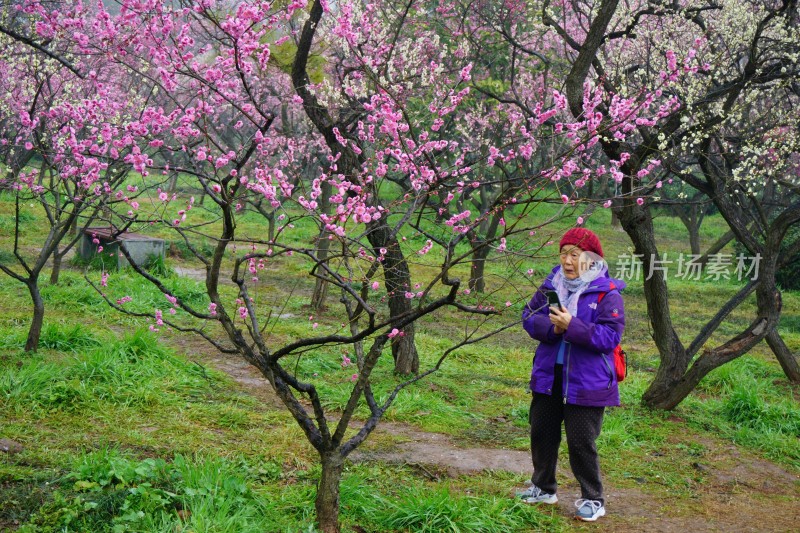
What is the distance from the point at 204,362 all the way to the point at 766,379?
20.7 feet

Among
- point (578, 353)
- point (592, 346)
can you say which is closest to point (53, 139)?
point (578, 353)

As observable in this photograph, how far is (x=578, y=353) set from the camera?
4160mm

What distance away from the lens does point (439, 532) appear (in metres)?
3.89

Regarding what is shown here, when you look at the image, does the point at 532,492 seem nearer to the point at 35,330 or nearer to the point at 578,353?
the point at 578,353

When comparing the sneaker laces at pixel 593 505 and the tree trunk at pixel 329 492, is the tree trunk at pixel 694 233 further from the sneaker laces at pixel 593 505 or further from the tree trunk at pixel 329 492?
the tree trunk at pixel 329 492

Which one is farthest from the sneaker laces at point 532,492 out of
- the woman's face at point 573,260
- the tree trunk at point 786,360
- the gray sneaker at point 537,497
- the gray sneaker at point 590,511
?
the tree trunk at point 786,360

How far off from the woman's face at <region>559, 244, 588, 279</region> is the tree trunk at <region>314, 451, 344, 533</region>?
160 centimetres

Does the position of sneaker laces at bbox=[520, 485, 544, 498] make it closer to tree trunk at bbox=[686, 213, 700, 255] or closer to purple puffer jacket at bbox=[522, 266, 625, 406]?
purple puffer jacket at bbox=[522, 266, 625, 406]

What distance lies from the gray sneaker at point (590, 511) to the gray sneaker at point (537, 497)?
186 mm

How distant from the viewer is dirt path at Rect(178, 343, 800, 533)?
4.56 meters

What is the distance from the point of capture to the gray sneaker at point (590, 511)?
14.2 ft

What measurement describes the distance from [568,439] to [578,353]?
19.0 inches

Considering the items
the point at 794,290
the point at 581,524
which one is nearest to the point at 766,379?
the point at 581,524

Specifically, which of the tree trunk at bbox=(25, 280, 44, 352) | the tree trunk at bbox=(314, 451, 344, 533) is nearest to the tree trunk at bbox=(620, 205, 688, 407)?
the tree trunk at bbox=(314, 451, 344, 533)
